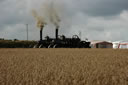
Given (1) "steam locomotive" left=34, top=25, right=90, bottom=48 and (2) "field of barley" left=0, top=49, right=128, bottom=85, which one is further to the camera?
(1) "steam locomotive" left=34, top=25, right=90, bottom=48

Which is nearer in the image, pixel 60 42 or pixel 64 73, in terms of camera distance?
pixel 64 73

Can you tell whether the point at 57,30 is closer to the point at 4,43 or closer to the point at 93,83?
the point at 4,43

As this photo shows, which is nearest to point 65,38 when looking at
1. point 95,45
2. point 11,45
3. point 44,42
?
point 44,42

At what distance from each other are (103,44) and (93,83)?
205ft

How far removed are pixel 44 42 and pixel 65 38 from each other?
3561mm

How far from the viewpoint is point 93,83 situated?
3541mm

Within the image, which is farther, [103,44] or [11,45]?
[103,44]

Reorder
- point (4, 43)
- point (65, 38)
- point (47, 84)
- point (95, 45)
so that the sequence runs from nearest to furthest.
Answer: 1. point (47, 84)
2. point (65, 38)
3. point (4, 43)
4. point (95, 45)

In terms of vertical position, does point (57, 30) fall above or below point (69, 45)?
above

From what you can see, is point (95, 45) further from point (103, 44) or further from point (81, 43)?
point (81, 43)

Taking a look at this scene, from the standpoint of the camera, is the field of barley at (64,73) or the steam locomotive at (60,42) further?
the steam locomotive at (60,42)

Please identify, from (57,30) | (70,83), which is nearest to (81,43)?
(57,30)

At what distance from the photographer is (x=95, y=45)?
6269 centimetres

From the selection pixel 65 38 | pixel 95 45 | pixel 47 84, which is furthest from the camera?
pixel 95 45
